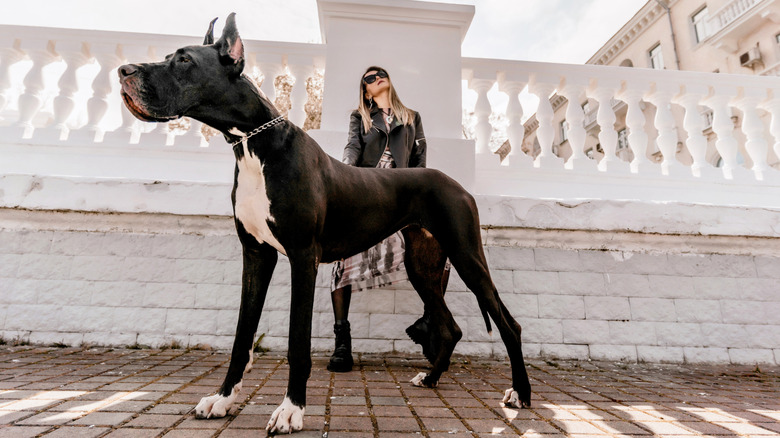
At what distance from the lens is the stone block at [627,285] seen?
147 inches

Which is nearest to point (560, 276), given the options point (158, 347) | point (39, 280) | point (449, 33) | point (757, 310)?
point (757, 310)

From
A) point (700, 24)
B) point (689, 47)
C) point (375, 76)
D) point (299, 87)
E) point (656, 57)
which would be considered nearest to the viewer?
point (375, 76)

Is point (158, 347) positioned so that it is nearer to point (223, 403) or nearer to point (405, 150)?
point (223, 403)

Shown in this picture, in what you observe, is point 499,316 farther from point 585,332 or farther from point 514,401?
point 585,332

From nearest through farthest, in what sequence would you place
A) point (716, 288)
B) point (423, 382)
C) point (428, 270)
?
point (423, 382) < point (428, 270) < point (716, 288)

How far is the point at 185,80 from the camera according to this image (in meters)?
1.63

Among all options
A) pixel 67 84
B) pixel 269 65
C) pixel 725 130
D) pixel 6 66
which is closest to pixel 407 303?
pixel 269 65

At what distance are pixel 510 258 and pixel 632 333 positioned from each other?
134 centimetres

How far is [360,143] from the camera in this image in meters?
3.11

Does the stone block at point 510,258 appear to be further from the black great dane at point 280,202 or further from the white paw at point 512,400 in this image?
the white paw at point 512,400

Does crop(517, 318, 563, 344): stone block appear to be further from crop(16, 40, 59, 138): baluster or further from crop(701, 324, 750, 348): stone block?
crop(16, 40, 59, 138): baluster

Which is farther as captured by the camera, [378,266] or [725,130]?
[725,130]

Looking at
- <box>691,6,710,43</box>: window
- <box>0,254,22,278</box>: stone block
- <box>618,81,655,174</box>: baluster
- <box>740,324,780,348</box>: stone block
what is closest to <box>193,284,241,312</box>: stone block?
<box>0,254,22,278</box>: stone block

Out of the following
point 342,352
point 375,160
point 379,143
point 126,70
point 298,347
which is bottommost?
point 342,352
